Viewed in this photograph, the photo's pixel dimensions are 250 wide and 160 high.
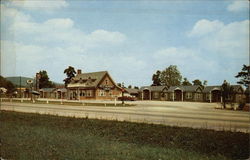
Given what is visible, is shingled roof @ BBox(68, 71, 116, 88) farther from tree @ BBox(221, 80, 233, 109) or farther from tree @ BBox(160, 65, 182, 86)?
tree @ BBox(160, 65, 182, 86)

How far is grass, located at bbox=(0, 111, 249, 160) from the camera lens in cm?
696

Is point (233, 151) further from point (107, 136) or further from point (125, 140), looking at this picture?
point (107, 136)

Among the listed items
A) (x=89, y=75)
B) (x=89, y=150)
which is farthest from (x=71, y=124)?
(x=89, y=75)

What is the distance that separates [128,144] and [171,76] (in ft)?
298

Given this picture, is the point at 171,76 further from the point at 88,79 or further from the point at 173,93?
the point at 88,79

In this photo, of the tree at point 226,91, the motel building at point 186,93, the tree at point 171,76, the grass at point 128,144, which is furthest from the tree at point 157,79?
the grass at point 128,144

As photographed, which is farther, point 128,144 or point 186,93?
point 186,93

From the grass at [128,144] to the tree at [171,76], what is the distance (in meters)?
86.6

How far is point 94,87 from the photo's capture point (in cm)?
5481

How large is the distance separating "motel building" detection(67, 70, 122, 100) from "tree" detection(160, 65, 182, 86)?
40641mm

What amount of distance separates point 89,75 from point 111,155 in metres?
54.4

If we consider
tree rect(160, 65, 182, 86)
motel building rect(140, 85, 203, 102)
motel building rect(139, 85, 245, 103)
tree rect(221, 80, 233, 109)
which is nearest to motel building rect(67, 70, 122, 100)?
motel building rect(140, 85, 203, 102)

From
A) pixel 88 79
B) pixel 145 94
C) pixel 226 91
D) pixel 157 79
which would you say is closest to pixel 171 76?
pixel 157 79

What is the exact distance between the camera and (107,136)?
10.0m
